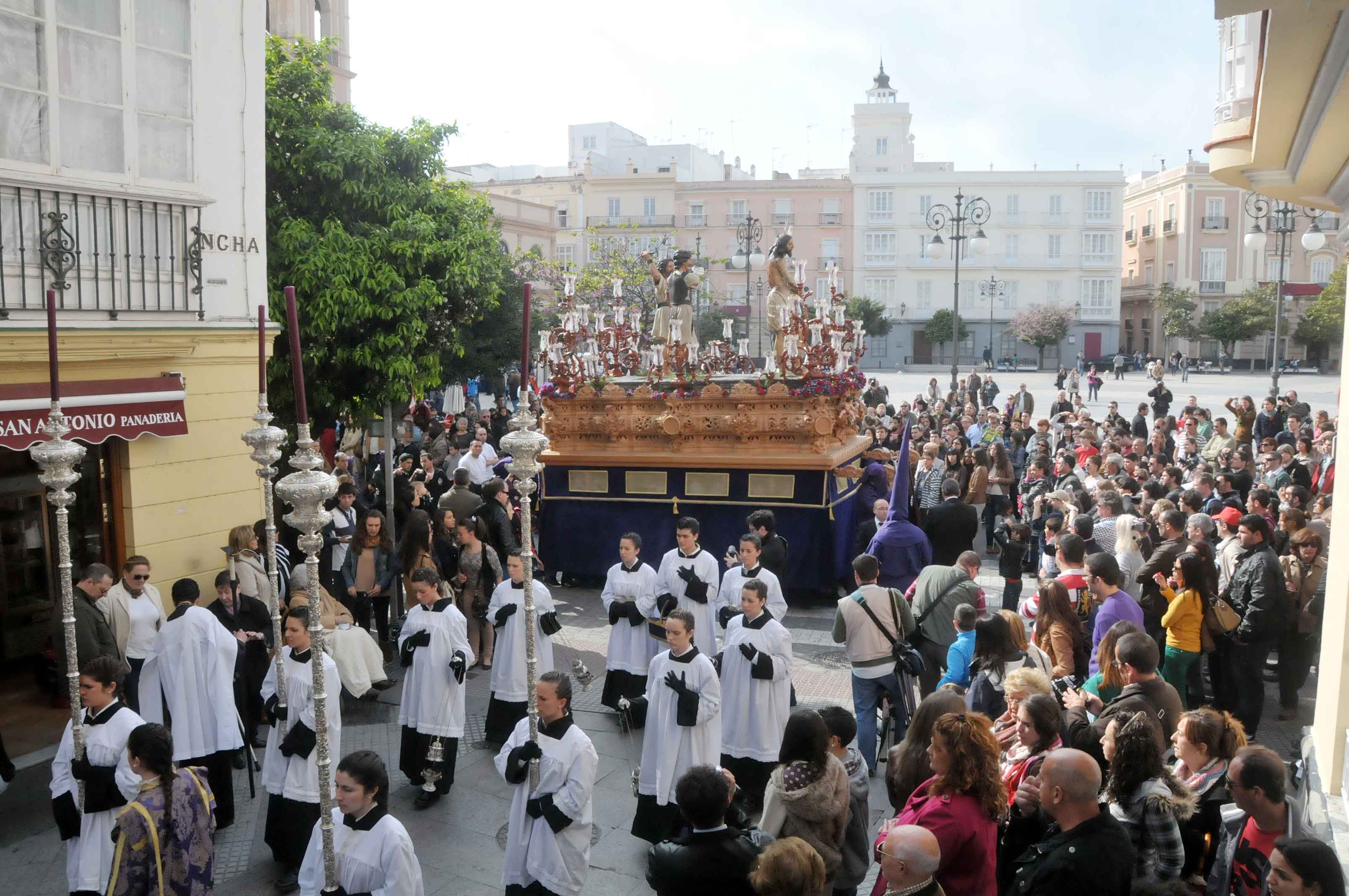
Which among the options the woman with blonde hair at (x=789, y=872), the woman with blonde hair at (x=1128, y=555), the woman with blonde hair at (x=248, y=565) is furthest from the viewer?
the woman with blonde hair at (x=1128, y=555)

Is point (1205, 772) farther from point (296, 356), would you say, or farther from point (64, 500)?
point (64, 500)

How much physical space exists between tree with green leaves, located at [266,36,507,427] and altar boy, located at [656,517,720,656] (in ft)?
20.5

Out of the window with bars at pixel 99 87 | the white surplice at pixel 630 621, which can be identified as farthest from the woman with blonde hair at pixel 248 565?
the window with bars at pixel 99 87

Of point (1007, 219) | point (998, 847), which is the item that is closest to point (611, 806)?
point (998, 847)

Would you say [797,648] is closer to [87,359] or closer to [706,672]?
[706,672]

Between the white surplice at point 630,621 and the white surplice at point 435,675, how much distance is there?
5.10 ft

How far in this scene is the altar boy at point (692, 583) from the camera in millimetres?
9219

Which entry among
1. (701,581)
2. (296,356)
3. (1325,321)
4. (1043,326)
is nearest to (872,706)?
(701,581)

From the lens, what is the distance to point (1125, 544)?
30.5 ft

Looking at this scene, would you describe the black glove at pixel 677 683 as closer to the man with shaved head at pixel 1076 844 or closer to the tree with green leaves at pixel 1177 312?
the man with shaved head at pixel 1076 844

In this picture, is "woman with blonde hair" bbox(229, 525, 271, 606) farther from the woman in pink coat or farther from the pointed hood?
the woman in pink coat

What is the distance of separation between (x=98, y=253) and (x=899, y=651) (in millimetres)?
7182

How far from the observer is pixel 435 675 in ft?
25.8

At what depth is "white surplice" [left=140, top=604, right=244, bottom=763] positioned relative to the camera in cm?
730
